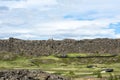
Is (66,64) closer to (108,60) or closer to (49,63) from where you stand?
(49,63)

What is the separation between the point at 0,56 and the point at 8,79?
14221 cm

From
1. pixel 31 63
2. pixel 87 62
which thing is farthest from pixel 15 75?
pixel 87 62

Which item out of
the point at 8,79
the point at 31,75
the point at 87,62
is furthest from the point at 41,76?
the point at 87,62

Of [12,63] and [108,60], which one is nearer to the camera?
[12,63]

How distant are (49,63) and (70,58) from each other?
1895 cm

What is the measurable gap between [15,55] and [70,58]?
29098mm

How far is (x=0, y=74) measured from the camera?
155 ft

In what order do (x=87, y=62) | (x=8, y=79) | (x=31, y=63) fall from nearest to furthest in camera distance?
(x=8, y=79)
(x=31, y=63)
(x=87, y=62)

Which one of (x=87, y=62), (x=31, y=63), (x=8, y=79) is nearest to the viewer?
(x=8, y=79)

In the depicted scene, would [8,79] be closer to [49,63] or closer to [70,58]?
[49,63]

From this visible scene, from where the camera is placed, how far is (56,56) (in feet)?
635

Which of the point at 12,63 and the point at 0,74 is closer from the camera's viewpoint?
the point at 0,74

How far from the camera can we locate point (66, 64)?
17175 cm

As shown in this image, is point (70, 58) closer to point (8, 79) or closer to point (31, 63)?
point (31, 63)
